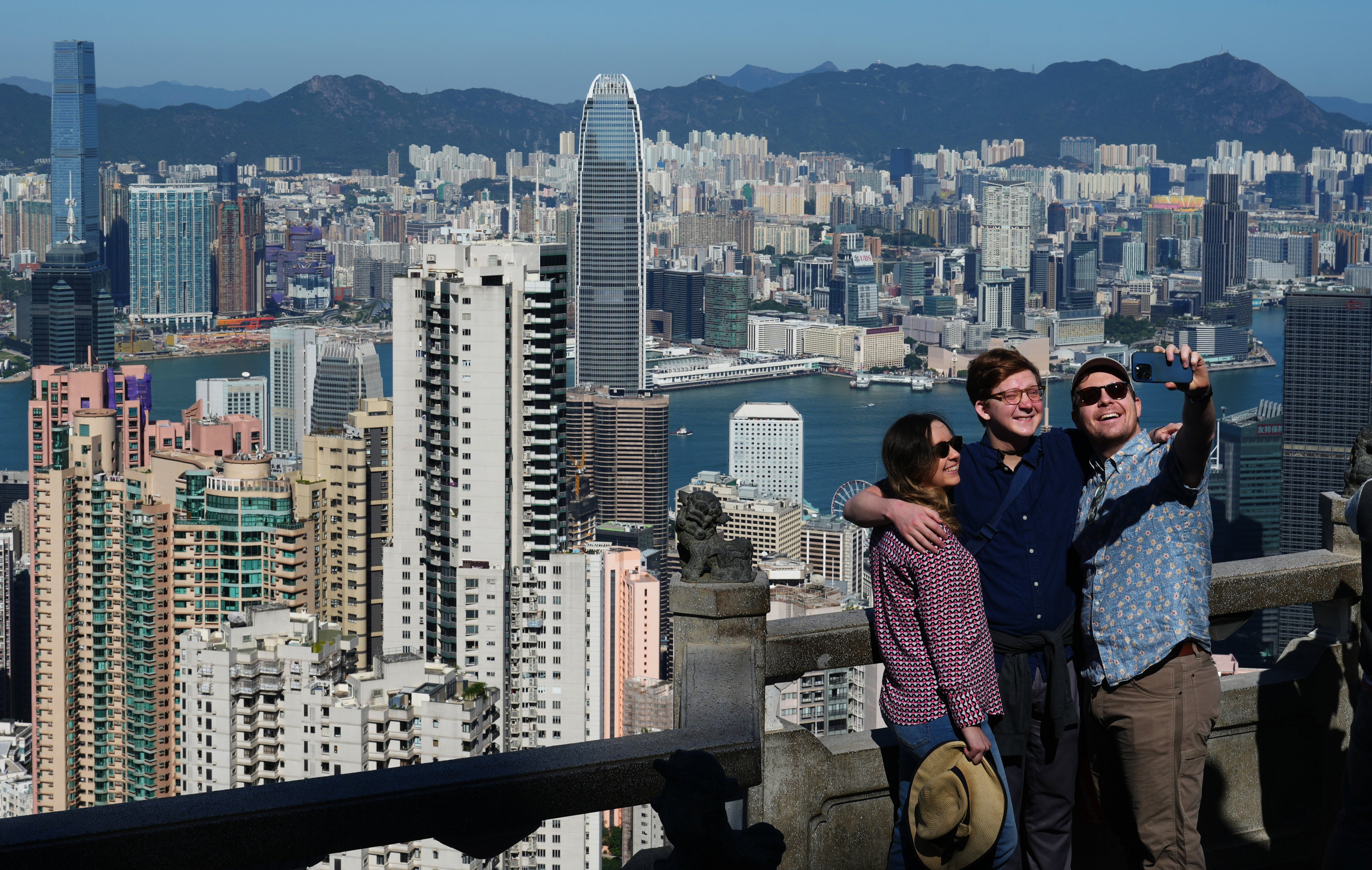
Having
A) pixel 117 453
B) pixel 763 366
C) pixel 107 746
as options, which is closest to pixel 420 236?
pixel 763 366

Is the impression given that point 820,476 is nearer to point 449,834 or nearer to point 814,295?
point 814,295

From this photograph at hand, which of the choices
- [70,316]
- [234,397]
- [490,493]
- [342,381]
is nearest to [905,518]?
[490,493]

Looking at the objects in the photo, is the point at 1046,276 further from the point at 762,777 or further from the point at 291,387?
the point at 762,777

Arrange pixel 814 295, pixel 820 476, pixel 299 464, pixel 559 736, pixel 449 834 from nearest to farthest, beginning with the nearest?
pixel 449 834, pixel 559 736, pixel 299 464, pixel 820 476, pixel 814 295

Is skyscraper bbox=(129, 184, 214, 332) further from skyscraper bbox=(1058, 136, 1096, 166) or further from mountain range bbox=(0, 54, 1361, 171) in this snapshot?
skyscraper bbox=(1058, 136, 1096, 166)

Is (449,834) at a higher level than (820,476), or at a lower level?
higher
